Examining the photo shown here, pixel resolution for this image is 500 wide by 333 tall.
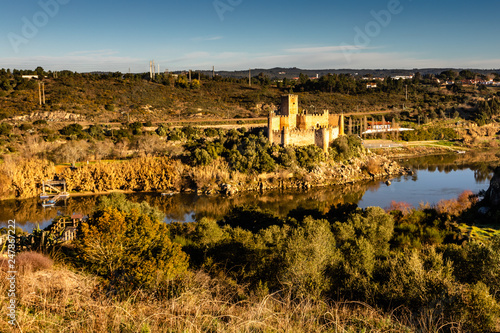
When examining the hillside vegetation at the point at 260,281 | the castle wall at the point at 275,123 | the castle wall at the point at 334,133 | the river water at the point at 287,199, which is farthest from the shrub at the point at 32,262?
the castle wall at the point at 334,133

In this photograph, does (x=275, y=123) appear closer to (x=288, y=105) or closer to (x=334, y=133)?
(x=288, y=105)

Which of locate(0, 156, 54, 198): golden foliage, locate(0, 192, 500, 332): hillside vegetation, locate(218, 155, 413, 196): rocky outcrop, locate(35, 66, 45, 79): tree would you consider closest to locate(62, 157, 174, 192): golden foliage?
locate(0, 156, 54, 198): golden foliage

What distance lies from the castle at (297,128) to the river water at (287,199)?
4725mm

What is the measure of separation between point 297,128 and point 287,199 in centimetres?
862

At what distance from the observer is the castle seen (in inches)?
1198

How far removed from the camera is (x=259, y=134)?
3069 centimetres

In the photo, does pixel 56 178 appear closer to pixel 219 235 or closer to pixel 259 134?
pixel 259 134

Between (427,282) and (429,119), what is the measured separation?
50.4 m

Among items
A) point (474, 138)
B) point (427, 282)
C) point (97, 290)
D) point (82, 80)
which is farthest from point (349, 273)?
point (82, 80)

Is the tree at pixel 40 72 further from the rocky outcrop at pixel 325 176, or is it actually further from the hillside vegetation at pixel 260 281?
the hillside vegetation at pixel 260 281

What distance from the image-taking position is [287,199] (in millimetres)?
24656

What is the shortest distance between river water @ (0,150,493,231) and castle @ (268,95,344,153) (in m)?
4.73

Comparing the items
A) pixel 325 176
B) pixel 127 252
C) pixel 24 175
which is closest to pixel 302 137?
pixel 325 176

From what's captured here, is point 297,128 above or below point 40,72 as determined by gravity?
below
